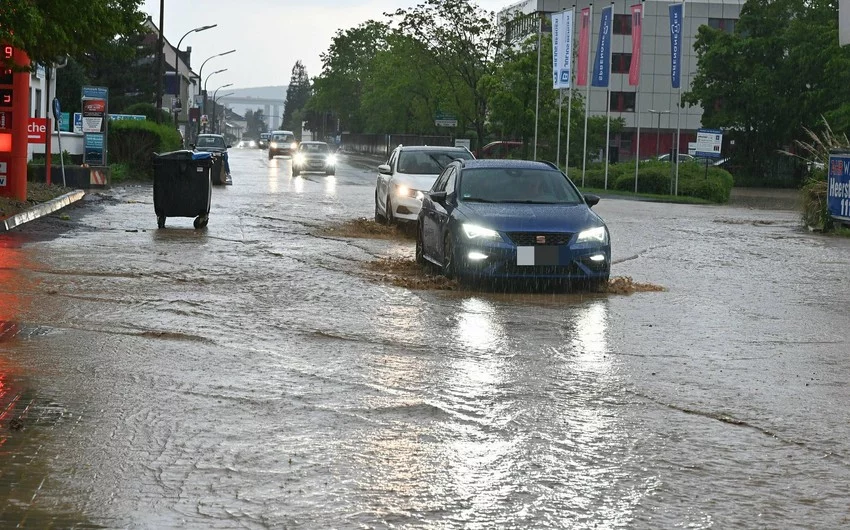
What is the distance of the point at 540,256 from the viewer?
14.4 m

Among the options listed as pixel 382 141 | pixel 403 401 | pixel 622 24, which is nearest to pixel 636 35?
pixel 403 401

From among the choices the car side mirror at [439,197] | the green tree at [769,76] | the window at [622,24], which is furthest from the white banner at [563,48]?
the window at [622,24]

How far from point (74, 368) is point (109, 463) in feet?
9.32

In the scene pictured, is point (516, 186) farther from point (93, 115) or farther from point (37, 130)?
point (93, 115)

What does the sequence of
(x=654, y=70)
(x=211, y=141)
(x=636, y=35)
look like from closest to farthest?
(x=636, y=35) < (x=211, y=141) < (x=654, y=70)

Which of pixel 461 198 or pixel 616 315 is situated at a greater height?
pixel 461 198

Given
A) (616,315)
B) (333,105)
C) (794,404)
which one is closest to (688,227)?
(616,315)

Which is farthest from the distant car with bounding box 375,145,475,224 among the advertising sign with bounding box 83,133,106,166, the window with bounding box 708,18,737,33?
the window with bounding box 708,18,737,33

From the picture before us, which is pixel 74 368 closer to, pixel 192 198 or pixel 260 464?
pixel 260 464

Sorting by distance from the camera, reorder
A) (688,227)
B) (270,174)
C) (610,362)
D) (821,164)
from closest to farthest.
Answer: (610,362)
(688,227)
(821,164)
(270,174)

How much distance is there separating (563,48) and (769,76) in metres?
22.1

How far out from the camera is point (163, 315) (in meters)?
12.0

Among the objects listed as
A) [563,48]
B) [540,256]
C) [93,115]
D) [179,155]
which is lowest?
[540,256]

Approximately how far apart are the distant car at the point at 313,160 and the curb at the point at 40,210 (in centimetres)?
2398
